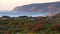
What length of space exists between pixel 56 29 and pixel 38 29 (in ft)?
4.18

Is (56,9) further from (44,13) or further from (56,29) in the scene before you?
(56,29)

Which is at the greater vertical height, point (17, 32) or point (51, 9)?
point (17, 32)

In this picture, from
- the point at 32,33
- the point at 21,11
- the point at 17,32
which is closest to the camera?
the point at 32,33

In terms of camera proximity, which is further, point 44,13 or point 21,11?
point 21,11

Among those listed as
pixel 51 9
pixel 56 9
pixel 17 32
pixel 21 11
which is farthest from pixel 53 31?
pixel 21 11

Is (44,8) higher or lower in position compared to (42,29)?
lower

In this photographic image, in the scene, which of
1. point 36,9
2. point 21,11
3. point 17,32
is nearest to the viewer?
point 17,32

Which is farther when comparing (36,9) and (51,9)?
(36,9)

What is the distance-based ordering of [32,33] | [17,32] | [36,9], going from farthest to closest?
[36,9], [17,32], [32,33]

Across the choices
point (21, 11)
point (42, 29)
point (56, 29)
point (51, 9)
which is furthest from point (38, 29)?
point (21, 11)

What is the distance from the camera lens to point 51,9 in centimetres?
3544

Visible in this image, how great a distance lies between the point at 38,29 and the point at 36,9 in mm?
22280

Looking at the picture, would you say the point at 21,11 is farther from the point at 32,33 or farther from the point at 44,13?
the point at 32,33

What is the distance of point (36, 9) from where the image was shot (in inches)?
1486
